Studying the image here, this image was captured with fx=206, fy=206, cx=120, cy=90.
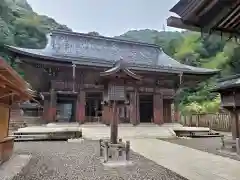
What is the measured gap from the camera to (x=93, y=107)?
57.0 feet

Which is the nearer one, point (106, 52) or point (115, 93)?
point (115, 93)

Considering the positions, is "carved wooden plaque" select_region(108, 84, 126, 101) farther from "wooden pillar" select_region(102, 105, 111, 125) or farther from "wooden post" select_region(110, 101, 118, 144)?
"wooden pillar" select_region(102, 105, 111, 125)

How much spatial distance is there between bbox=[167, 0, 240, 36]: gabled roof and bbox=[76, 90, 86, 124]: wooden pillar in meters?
13.4

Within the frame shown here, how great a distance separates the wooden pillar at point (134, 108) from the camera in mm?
16016

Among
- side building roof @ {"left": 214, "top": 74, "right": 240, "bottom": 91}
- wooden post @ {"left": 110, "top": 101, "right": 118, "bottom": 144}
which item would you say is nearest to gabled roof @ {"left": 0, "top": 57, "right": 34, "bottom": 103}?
wooden post @ {"left": 110, "top": 101, "right": 118, "bottom": 144}

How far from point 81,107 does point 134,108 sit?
4.13 meters

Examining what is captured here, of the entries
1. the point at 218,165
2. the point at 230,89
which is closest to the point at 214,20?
the point at 218,165

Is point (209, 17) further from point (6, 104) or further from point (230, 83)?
point (230, 83)

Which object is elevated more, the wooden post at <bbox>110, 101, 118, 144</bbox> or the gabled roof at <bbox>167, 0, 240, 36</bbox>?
the gabled roof at <bbox>167, 0, 240, 36</bbox>

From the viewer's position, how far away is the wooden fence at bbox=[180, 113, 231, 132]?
1672cm

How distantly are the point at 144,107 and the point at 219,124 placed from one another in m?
6.65

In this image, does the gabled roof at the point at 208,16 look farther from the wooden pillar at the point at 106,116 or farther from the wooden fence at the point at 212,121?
the wooden fence at the point at 212,121

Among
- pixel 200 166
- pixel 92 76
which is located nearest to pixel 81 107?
pixel 92 76

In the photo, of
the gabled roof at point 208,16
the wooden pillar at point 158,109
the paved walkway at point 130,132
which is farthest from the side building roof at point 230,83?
the wooden pillar at point 158,109
